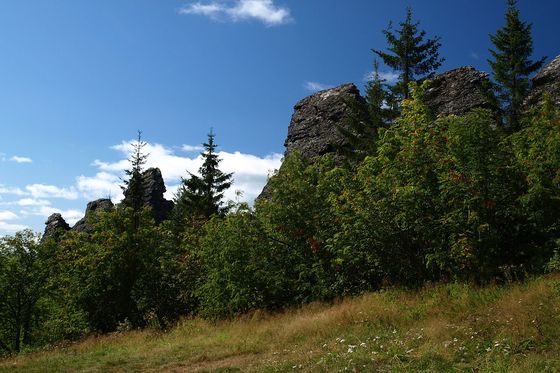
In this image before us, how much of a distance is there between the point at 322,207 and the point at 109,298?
43.4ft

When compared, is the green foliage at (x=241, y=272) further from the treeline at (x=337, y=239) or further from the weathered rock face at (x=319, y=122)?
the weathered rock face at (x=319, y=122)

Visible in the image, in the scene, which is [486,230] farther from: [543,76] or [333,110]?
[333,110]

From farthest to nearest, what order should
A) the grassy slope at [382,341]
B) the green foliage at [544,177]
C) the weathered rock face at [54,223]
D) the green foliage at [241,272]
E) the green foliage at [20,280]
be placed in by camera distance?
1. the weathered rock face at [54,223]
2. the green foliage at [20,280]
3. the green foliage at [241,272]
4. the green foliage at [544,177]
5. the grassy slope at [382,341]

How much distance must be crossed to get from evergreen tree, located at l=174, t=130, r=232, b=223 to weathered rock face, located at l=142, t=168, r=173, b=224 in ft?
41.0

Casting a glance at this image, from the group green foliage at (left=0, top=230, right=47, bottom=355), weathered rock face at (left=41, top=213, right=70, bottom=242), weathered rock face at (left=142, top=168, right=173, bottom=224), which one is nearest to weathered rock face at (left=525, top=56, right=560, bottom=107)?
green foliage at (left=0, top=230, right=47, bottom=355)

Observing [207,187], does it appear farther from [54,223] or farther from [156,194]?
[54,223]

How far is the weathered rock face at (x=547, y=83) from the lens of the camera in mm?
29969

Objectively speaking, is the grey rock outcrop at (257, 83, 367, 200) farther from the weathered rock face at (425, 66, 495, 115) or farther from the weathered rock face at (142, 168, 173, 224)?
the weathered rock face at (142, 168, 173, 224)

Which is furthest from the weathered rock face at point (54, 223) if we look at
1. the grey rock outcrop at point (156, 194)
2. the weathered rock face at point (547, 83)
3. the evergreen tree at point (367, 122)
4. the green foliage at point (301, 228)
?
the weathered rock face at point (547, 83)

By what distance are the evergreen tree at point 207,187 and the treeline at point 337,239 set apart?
13.0 metres

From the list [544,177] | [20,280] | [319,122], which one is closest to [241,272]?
[544,177]

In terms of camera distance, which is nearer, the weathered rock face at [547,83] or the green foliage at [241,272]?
the green foliage at [241,272]

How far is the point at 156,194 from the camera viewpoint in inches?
2196

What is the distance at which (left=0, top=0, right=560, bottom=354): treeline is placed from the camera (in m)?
13.8
